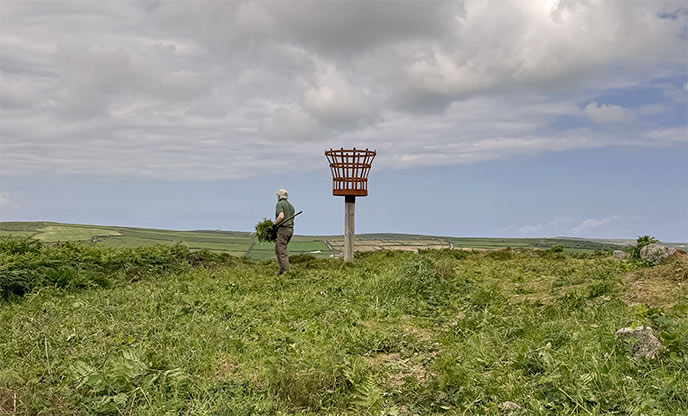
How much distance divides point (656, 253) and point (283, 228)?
33.8 ft

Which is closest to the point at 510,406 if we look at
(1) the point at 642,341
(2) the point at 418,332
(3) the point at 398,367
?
(3) the point at 398,367

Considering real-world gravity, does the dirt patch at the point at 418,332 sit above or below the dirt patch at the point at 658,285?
below

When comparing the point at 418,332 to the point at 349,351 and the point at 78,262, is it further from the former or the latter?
the point at 78,262

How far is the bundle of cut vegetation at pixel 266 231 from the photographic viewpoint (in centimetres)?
1739

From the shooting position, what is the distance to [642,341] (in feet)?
20.2

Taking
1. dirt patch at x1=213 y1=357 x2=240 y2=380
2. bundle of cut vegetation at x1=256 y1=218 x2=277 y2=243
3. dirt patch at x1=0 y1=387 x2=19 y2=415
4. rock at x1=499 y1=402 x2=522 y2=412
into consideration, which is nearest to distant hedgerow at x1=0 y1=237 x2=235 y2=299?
bundle of cut vegetation at x1=256 y1=218 x2=277 y2=243

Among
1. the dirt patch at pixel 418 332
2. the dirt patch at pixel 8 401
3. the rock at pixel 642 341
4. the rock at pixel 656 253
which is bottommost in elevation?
the dirt patch at pixel 8 401

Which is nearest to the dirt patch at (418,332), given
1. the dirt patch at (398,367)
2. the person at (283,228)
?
the dirt patch at (398,367)

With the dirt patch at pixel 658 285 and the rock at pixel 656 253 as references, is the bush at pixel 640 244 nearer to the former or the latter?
the rock at pixel 656 253

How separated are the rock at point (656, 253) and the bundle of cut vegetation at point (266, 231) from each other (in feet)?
34.3

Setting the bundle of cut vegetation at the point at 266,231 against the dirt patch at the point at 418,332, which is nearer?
the dirt patch at the point at 418,332

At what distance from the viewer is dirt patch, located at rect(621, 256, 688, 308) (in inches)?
332

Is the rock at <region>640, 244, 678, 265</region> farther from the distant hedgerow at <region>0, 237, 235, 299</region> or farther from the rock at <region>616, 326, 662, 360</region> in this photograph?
the distant hedgerow at <region>0, 237, 235, 299</region>

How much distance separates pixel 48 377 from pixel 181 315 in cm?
298
